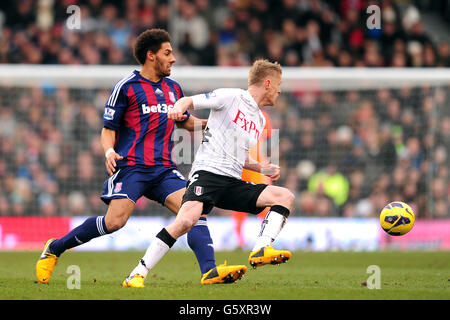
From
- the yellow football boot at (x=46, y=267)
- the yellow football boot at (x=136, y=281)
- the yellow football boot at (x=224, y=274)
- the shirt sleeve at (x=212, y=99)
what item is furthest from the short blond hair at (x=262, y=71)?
the yellow football boot at (x=46, y=267)

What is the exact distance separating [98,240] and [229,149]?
902cm

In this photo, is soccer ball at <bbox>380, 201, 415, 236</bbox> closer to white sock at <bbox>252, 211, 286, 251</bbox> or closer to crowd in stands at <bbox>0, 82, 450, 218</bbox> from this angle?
white sock at <bbox>252, 211, 286, 251</bbox>

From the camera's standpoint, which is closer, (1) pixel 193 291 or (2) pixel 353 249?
(1) pixel 193 291

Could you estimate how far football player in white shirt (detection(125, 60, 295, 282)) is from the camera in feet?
22.5

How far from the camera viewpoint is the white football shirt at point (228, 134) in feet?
23.2

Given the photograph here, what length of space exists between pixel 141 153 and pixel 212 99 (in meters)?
1.01

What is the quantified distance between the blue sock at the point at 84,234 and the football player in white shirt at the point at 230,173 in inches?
27.1

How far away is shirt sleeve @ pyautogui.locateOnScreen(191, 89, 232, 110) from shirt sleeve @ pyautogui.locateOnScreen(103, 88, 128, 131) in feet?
3.14

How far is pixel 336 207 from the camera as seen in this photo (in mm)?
16266

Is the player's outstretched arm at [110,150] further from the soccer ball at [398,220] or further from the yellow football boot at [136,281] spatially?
the soccer ball at [398,220]

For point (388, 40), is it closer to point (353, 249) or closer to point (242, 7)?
point (242, 7)

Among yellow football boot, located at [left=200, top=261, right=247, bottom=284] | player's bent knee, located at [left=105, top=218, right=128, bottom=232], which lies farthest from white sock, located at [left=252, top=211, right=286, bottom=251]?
player's bent knee, located at [left=105, top=218, right=128, bottom=232]

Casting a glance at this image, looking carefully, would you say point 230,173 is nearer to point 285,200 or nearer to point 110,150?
point 285,200
